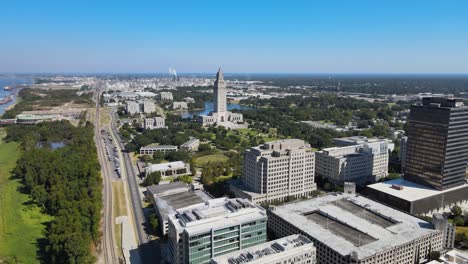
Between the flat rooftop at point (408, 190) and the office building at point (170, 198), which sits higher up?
the flat rooftop at point (408, 190)

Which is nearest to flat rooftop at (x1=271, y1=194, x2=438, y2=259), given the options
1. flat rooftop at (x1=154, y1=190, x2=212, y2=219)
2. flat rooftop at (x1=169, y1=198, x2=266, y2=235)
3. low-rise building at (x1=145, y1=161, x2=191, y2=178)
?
flat rooftop at (x1=169, y1=198, x2=266, y2=235)

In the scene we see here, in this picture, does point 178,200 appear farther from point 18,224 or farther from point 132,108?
point 132,108

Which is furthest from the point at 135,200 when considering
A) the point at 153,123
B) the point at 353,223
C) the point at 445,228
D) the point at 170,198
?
the point at 153,123

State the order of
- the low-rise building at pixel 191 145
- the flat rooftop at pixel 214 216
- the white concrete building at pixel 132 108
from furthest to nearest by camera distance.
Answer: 1. the white concrete building at pixel 132 108
2. the low-rise building at pixel 191 145
3. the flat rooftop at pixel 214 216

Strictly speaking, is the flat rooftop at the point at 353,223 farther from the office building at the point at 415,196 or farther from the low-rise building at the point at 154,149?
the low-rise building at the point at 154,149

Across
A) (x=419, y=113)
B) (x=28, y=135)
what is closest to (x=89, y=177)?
(x=28, y=135)

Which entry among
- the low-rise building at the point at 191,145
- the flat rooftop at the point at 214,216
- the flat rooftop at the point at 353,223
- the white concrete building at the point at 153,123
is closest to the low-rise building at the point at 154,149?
the low-rise building at the point at 191,145
